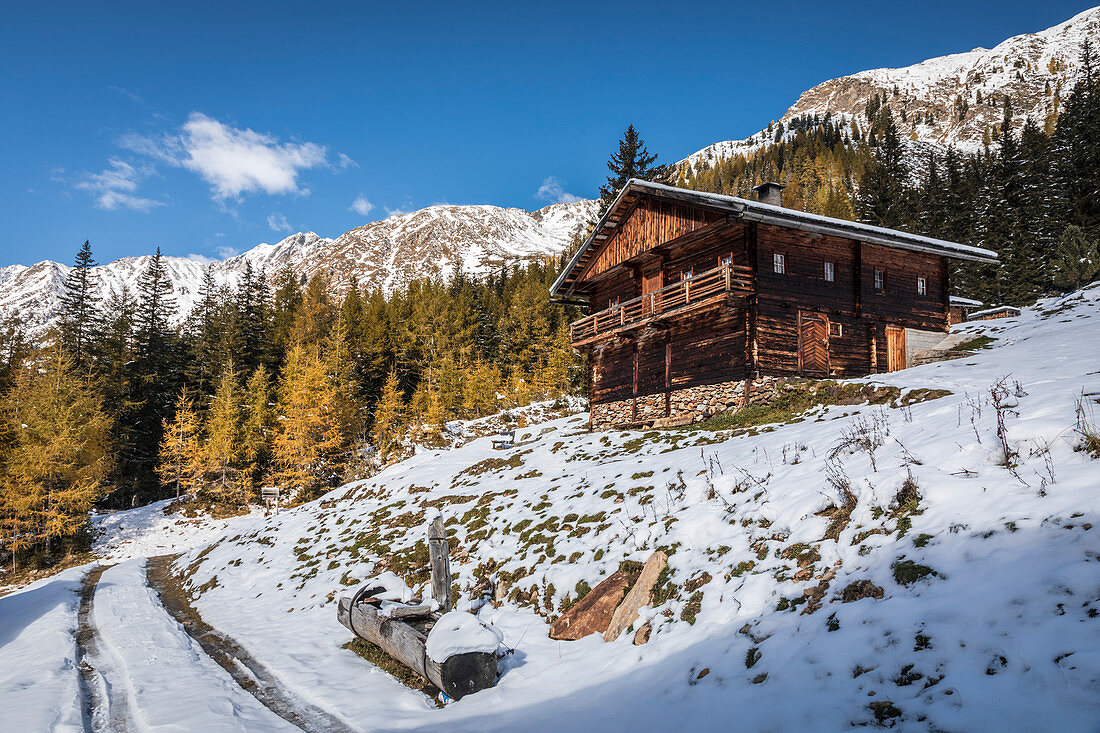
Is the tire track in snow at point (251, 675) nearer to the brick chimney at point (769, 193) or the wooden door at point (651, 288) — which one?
the wooden door at point (651, 288)

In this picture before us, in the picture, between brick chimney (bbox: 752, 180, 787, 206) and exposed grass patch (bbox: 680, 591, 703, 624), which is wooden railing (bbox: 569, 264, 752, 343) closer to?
brick chimney (bbox: 752, 180, 787, 206)

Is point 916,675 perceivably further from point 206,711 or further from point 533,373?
point 533,373

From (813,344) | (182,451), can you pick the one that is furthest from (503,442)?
(182,451)

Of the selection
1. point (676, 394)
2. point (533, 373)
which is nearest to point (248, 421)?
point (533, 373)

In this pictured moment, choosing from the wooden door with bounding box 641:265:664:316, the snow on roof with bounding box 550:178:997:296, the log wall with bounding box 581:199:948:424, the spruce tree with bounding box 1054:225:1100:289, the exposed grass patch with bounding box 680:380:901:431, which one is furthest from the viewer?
the spruce tree with bounding box 1054:225:1100:289

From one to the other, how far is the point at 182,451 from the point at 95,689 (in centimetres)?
3958

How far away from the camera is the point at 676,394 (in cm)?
2531

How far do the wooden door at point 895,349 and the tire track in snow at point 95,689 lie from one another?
2788cm

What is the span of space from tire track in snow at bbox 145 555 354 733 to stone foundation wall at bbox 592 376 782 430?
17.6 meters

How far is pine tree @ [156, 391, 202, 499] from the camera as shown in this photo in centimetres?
4244

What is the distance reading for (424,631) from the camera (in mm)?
9297

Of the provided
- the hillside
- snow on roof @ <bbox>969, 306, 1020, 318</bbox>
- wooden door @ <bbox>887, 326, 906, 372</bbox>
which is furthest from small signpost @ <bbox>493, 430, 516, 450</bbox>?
snow on roof @ <bbox>969, 306, 1020, 318</bbox>

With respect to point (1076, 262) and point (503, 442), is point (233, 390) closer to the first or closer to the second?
point (503, 442)

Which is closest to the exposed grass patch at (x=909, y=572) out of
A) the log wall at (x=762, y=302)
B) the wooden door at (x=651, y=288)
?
the log wall at (x=762, y=302)
